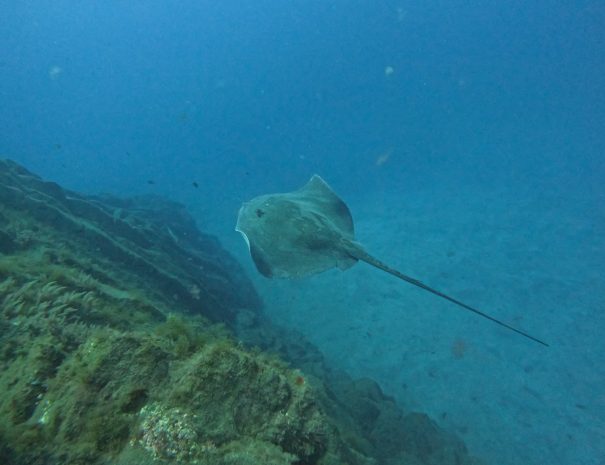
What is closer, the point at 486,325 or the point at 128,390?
the point at 128,390

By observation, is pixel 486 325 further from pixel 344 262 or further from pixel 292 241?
pixel 292 241

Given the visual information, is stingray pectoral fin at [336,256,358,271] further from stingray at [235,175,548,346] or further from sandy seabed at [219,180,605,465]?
sandy seabed at [219,180,605,465]

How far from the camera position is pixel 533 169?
30.1 metres

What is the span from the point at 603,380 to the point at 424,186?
21465 mm

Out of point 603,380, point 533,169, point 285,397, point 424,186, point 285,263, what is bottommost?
point 285,397

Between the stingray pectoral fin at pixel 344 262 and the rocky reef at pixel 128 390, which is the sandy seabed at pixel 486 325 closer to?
the stingray pectoral fin at pixel 344 262

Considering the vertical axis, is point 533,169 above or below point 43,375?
above

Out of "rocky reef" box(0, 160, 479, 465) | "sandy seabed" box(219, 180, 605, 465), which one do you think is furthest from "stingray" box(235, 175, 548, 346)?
"sandy seabed" box(219, 180, 605, 465)

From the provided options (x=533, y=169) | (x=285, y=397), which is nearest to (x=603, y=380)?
(x=285, y=397)

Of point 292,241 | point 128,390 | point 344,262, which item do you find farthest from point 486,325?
point 128,390

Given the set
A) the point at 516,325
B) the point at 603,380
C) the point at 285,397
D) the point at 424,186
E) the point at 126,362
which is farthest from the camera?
the point at 424,186

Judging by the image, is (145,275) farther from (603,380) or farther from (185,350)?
(603,380)

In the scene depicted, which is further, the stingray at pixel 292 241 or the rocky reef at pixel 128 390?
the stingray at pixel 292 241

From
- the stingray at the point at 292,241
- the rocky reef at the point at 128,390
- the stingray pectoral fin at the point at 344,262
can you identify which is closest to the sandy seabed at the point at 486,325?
the stingray at the point at 292,241
